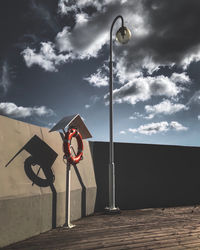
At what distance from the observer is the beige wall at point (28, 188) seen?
140 inches

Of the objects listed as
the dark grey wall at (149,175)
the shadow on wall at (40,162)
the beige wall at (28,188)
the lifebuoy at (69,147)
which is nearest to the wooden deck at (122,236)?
the beige wall at (28,188)

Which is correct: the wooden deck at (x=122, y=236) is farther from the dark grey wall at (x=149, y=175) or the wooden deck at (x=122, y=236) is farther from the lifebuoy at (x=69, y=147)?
the dark grey wall at (x=149, y=175)

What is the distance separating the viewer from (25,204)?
3.87m

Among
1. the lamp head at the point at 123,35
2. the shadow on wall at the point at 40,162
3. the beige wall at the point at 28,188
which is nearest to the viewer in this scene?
the beige wall at the point at 28,188

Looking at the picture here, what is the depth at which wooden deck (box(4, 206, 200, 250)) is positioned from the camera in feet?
11.0

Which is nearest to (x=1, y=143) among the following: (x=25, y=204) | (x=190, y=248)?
(x=25, y=204)

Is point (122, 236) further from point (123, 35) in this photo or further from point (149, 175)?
point (123, 35)

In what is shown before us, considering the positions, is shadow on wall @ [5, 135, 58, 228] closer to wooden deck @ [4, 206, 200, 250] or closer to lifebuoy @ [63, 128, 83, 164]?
lifebuoy @ [63, 128, 83, 164]

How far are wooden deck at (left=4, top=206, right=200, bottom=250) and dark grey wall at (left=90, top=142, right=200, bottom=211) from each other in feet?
7.22

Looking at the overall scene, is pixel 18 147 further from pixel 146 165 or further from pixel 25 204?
pixel 146 165

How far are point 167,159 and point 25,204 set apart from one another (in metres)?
5.66

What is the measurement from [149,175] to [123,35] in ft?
15.6

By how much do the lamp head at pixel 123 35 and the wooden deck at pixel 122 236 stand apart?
5.25 metres

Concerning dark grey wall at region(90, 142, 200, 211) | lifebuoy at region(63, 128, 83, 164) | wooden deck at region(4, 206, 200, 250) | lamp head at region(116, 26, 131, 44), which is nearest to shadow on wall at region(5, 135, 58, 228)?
lifebuoy at region(63, 128, 83, 164)
